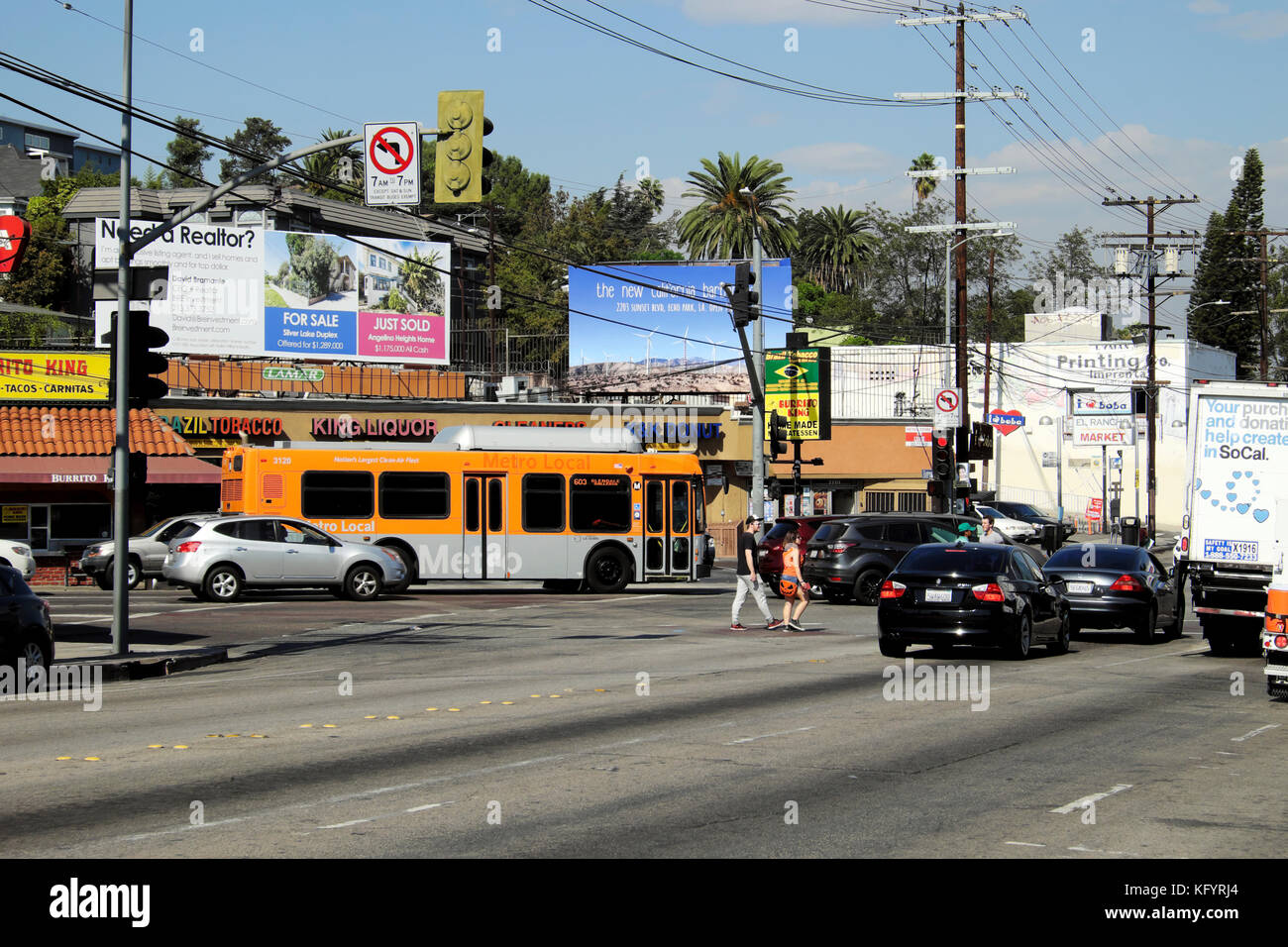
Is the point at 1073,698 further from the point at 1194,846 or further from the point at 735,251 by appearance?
the point at 735,251

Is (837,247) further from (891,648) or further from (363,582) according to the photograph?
(891,648)

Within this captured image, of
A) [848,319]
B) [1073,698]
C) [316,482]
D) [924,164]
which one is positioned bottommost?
[1073,698]

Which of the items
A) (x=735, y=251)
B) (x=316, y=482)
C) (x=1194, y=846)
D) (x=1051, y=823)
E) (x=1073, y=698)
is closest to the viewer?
(x=1194, y=846)

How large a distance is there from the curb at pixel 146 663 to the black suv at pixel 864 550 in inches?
583

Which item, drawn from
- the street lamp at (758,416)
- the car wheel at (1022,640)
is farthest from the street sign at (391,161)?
the street lamp at (758,416)

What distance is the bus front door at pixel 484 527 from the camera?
32062 mm

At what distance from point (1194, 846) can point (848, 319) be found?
89636 millimetres

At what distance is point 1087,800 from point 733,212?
3090 inches

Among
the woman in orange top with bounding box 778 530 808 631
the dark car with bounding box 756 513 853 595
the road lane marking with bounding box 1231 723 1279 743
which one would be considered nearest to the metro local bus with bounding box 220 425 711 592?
the dark car with bounding box 756 513 853 595

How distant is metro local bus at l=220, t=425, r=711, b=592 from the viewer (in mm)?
31500

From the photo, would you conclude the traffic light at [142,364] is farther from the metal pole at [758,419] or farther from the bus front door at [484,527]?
the metal pole at [758,419]

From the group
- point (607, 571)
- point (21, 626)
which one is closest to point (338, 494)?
point (607, 571)

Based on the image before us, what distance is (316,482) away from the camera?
31.4 metres
